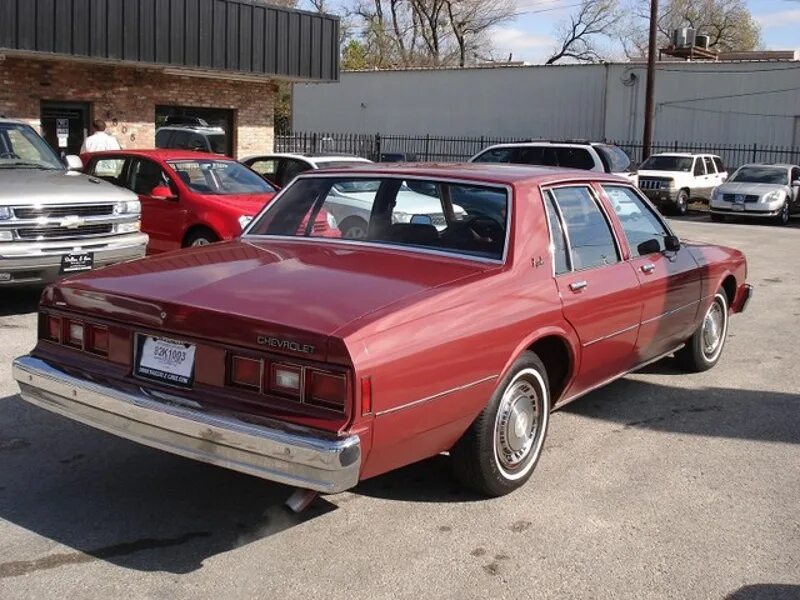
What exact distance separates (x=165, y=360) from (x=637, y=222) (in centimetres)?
336

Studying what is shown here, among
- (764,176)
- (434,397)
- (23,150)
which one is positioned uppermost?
(764,176)

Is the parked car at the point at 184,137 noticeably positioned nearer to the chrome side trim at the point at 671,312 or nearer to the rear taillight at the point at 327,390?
the chrome side trim at the point at 671,312

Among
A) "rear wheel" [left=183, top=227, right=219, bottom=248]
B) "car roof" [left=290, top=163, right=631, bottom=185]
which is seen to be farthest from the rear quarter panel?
"rear wheel" [left=183, top=227, right=219, bottom=248]

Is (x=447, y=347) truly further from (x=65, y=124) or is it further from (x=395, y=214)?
(x=65, y=124)

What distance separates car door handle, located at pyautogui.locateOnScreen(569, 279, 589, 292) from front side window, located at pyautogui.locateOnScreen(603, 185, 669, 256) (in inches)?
32.7

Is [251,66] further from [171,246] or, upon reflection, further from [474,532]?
[474,532]

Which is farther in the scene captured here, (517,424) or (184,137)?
(184,137)

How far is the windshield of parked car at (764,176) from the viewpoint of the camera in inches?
921

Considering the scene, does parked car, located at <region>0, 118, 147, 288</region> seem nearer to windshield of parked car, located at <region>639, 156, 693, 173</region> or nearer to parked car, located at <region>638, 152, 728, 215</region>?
parked car, located at <region>638, 152, 728, 215</region>

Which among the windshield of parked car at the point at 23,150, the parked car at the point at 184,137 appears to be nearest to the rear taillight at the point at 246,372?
the windshield of parked car at the point at 23,150

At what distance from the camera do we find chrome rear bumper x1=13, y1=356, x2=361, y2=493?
350 cm

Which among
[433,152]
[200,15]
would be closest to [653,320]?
[200,15]

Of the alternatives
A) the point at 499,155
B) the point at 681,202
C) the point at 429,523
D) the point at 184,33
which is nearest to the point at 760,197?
the point at 681,202

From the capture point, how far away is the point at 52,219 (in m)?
8.26
